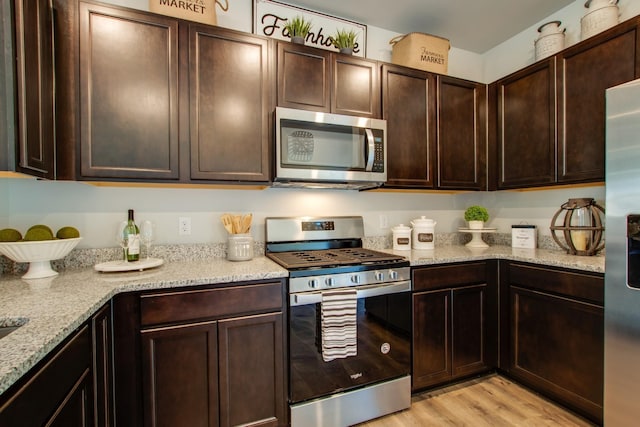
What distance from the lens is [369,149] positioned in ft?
6.48

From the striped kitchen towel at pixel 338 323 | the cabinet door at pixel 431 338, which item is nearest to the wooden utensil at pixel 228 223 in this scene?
the striped kitchen towel at pixel 338 323

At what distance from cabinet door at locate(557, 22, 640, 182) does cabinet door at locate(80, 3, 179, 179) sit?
243 cm

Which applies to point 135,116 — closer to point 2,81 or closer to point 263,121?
point 2,81

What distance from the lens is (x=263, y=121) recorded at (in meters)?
1.85

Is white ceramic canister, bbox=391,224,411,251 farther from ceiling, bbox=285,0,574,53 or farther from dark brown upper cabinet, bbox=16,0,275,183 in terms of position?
ceiling, bbox=285,0,574,53

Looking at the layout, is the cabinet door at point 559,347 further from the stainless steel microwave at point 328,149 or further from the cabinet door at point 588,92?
the stainless steel microwave at point 328,149

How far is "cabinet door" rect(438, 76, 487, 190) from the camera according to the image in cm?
237

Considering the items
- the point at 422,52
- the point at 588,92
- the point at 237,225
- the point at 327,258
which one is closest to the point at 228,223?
the point at 237,225

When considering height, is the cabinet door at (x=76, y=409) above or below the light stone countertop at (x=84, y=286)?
below

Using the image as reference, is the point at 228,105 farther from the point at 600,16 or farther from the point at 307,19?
the point at 600,16

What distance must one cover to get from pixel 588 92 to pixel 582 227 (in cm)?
85

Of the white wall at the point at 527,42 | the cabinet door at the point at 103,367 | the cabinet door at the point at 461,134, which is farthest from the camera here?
the cabinet door at the point at 461,134

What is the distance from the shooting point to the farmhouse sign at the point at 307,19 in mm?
2180

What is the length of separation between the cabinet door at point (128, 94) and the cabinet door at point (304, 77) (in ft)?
1.96
